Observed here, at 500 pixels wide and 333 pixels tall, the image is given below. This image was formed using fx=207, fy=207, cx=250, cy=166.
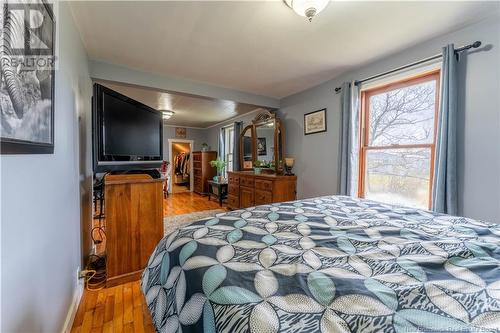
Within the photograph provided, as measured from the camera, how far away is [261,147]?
425 centimetres

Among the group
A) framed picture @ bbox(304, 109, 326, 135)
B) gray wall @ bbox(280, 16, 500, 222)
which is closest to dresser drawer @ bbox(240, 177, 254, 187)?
framed picture @ bbox(304, 109, 326, 135)

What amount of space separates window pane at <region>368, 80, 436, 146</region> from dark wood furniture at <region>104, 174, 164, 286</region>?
107 inches

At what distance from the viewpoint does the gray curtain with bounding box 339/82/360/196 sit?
271 cm

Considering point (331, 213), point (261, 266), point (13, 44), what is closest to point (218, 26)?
point (13, 44)

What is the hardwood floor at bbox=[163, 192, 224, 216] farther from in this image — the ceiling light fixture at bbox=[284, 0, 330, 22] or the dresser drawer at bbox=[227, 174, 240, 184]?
the ceiling light fixture at bbox=[284, 0, 330, 22]

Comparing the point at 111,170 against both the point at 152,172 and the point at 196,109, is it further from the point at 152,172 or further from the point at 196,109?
the point at 196,109

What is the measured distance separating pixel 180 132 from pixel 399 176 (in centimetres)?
621

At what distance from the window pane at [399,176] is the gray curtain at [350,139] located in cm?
21

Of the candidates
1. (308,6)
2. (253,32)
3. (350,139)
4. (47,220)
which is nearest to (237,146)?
(350,139)

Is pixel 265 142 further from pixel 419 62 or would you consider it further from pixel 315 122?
pixel 419 62

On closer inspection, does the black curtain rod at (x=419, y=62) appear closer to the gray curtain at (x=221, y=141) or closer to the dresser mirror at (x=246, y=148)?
the dresser mirror at (x=246, y=148)

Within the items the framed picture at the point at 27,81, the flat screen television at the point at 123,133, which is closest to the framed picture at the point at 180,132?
the flat screen television at the point at 123,133

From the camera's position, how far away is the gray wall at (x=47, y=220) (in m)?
0.75

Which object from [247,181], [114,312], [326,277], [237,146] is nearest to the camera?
[326,277]
